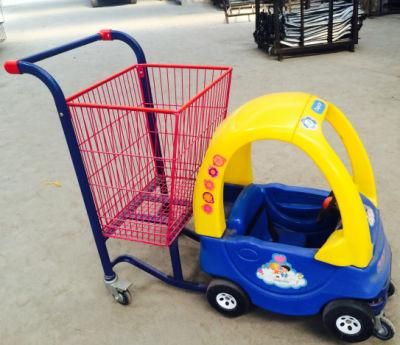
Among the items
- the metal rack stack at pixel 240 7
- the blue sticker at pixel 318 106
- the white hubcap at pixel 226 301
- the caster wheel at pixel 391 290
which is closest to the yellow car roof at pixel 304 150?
the blue sticker at pixel 318 106

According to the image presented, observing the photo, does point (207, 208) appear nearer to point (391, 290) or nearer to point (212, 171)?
Result: point (212, 171)

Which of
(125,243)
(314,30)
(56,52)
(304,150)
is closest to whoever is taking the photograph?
(304,150)

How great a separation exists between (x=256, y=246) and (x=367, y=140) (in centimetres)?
161

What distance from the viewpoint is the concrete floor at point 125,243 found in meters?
1.47

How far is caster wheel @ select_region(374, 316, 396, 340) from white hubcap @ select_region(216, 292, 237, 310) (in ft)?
1.49

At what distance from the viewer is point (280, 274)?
51.9 inches

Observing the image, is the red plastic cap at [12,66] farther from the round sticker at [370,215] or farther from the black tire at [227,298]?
the round sticker at [370,215]

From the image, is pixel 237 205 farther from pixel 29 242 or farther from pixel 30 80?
pixel 30 80

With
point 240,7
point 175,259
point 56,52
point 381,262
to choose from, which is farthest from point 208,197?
point 240,7

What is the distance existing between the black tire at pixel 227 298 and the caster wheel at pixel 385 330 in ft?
1.37

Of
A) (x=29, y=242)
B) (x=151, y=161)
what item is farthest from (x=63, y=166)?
(x=151, y=161)

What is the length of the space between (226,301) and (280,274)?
241 millimetres

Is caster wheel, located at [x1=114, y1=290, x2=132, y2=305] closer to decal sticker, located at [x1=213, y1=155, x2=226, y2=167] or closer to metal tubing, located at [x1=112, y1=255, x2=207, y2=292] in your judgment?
metal tubing, located at [x1=112, y1=255, x2=207, y2=292]

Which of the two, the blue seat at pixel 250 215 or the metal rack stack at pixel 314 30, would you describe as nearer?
the blue seat at pixel 250 215
